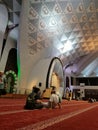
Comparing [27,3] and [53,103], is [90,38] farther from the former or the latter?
[53,103]

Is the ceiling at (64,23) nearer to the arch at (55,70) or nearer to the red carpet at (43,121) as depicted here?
the arch at (55,70)

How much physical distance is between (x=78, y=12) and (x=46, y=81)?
5685 mm

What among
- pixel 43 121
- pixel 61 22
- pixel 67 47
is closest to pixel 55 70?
pixel 67 47

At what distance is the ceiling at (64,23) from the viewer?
14.2m

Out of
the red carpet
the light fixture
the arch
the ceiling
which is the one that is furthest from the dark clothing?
the light fixture

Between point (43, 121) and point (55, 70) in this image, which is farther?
point (55, 70)

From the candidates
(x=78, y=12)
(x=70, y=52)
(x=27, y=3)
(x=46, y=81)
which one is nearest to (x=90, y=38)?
(x=70, y=52)

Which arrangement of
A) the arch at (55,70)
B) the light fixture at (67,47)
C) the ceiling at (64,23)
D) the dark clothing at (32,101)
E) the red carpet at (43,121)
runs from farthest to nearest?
the light fixture at (67,47) → the arch at (55,70) → the ceiling at (64,23) → the dark clothing at (32,101) → the red carpet at (43,121)

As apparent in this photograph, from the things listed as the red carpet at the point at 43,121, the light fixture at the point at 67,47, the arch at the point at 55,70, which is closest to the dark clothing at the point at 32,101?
the red carpet at the point at 43,121

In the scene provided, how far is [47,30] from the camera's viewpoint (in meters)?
16.0

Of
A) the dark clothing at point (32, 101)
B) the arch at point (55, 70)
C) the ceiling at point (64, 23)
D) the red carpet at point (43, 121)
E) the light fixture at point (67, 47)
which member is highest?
A: the ceiling at point (64, 23)

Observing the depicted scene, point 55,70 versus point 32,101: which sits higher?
point 55,70

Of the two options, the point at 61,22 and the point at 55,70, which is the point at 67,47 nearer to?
the point at 55,70

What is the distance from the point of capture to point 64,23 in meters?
16.3
